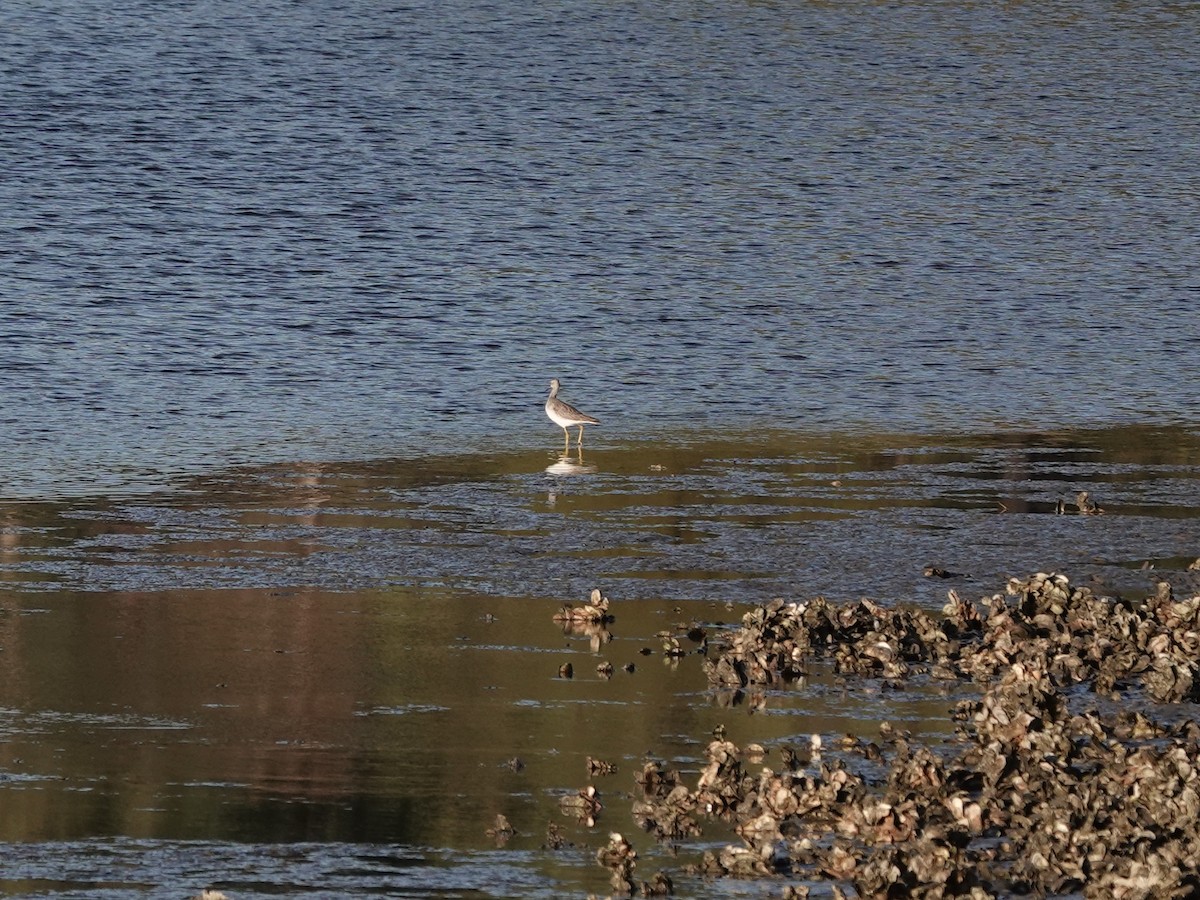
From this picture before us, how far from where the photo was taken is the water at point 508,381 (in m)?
11.5

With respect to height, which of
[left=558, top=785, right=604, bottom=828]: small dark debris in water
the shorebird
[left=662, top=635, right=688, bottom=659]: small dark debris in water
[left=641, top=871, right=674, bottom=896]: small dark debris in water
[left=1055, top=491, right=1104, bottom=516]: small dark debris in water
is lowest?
[left=641, top=871, right=674, bottom=896]: small dark debris in water

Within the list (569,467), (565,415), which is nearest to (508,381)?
(565,415)

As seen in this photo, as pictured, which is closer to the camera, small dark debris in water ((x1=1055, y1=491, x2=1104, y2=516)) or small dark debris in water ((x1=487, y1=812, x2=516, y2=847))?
small dark debris in water ((x1=487, y1=812, x2=516, y2=847))

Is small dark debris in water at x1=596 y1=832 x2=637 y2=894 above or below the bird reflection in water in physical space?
below

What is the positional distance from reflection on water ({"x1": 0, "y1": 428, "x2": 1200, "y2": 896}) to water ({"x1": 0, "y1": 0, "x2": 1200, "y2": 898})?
5cm

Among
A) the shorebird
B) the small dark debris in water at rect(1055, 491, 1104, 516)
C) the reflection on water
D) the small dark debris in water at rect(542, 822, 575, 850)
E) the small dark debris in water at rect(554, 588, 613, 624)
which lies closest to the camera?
the small dark debris in water at rect(542, 822, 575, 850)

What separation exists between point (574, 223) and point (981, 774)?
22.7m

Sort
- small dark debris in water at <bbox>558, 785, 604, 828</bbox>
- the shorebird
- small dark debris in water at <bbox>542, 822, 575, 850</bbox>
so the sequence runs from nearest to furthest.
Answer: small dark debris in water at <bbox>542, 822, 575, 850</bbox> → small dark debris in water at <bbox>558, 785, 604, 828</bbox> → the shorebird

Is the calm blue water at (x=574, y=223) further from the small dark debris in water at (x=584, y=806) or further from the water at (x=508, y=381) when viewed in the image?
the small dark debris in water at (x=584, y=806)

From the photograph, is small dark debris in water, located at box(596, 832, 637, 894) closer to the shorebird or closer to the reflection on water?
the reflection on water

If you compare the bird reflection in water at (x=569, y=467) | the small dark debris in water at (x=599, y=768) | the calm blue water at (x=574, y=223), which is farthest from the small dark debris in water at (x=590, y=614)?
the calm blue water at (x=574, y=223)

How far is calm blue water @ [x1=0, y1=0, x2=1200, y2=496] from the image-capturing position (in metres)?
22.9

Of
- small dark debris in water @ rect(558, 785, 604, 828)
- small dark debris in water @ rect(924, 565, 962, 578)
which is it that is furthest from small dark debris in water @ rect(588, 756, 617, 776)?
small dark debris in water @ rect(924, 565, 962, 578)

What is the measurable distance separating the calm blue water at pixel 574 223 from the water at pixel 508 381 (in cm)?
12
